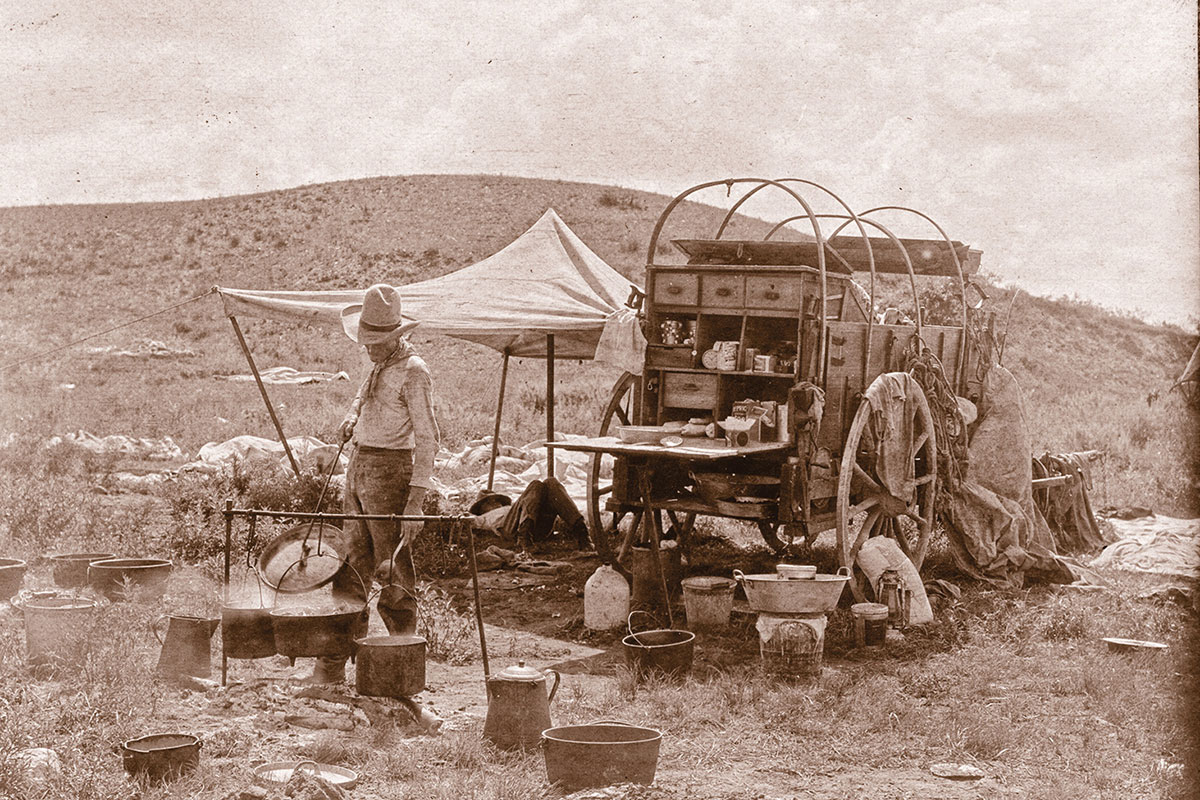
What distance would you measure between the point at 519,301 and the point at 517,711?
5641 millimetres

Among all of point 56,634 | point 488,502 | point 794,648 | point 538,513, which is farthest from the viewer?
point 488,502

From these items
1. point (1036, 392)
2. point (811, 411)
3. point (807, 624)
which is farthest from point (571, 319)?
point (1036, 392)

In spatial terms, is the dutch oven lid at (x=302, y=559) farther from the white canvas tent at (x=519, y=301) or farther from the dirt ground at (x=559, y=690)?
the white canvas tent at (x=519, y=301)

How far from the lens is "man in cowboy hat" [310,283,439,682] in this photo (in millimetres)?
6562

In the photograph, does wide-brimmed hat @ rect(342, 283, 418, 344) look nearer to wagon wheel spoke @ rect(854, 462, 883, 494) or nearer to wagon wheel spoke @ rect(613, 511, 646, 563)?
wagon wheel spoke @ rect(613, 511, 646, 563)

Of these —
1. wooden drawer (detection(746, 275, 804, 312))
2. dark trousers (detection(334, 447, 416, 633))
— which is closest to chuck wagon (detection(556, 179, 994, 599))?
wooden drawer (detection(746, 275, 804, 312))

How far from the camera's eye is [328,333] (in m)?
36.8

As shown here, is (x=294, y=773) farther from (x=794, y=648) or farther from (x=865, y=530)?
Result: (x=865, y=530)

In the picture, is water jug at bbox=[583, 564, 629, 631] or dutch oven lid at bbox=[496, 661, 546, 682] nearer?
dutch oven lid at bbox=[496, 661, 546, 682]

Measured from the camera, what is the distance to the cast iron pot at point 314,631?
564 cm

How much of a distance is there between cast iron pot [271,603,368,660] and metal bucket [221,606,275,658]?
58mm

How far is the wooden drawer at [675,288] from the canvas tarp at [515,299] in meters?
0.30

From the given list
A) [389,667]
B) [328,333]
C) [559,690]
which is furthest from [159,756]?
[328,333]

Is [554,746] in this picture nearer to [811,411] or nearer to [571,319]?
[811,411]
